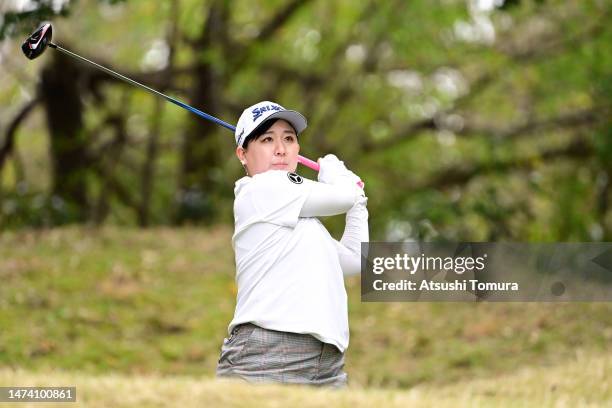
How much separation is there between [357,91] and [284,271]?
10.4 meters

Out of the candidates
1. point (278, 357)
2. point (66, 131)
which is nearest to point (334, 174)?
point (278, 357)

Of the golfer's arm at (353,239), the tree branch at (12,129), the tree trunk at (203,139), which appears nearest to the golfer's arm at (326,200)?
the golfer's arm at (353,239)

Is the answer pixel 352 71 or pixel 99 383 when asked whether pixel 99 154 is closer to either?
pixel 352 71

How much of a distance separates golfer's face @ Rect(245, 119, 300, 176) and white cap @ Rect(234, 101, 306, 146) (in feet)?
0.13

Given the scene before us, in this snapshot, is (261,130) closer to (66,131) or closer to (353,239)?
(353,239)

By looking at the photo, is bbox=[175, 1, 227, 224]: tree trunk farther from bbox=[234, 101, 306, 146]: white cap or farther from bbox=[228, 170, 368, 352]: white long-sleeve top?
bbox=[228, 170, 368, 352]: white long-sleeve top

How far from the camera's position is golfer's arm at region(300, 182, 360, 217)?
13.0ft

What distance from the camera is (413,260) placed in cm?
776

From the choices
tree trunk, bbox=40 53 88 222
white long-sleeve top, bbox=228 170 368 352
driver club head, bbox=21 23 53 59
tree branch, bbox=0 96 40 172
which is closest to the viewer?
white long-sleeve top, bbox=228 170 368 352

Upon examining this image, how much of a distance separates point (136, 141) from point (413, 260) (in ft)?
29.7

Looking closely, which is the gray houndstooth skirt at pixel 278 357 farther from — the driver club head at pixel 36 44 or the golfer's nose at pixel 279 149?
the driver club head at pixel 36 44

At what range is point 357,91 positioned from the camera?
14.1 meters

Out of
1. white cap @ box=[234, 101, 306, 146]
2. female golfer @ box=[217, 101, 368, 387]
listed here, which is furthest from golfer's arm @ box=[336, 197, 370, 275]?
white cap @ box=[234, 101, 306, 146]

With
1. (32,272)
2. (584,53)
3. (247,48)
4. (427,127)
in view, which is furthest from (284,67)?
(32,272)
